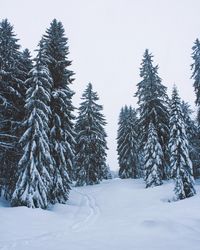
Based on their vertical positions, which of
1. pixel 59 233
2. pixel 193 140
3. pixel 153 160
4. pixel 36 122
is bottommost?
pixel 59 233

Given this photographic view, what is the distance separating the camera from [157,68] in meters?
34.0

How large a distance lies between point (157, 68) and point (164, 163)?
38.6 feet

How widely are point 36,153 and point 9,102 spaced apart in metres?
5.33

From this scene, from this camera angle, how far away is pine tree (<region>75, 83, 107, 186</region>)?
38250mm

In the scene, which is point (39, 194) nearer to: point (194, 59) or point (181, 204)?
point (181, 204)

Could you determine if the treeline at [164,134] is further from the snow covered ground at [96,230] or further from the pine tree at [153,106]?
the snow covered ground at [96,230]

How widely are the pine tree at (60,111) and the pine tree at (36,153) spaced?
80.0 inches

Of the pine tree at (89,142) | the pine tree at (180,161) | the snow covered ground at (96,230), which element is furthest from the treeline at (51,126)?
the pine tree at (89,142)

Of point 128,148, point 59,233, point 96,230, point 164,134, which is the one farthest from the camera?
point 128,148

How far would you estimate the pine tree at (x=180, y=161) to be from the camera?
23375 millimetres

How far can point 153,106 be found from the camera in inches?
1281

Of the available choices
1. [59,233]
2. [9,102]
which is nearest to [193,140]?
[9,102]

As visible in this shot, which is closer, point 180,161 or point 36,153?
point 36,153

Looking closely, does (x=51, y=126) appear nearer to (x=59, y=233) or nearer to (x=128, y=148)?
(x=59, y=233)
